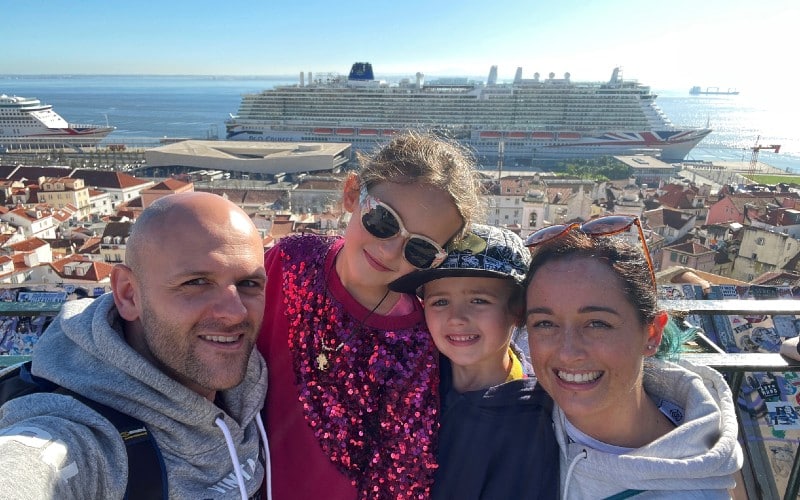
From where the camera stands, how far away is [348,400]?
1.42 m

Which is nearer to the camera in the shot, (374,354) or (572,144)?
(374,354)

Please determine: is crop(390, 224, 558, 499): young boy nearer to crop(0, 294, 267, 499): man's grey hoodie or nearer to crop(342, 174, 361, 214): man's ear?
crop(342, 174, 361, 214): man's ear

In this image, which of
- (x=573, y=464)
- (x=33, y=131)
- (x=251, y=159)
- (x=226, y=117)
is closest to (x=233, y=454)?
(x=573, y=464)

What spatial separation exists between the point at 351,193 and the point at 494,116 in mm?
39733

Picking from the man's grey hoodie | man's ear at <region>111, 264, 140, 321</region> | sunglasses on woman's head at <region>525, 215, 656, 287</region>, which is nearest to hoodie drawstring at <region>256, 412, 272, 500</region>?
the man's grey hoodie

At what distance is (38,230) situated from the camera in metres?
18.7

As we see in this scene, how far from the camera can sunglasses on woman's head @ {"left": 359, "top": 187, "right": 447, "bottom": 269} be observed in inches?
54.2

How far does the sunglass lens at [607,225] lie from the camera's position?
1.24m

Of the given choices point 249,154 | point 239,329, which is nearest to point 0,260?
point 239,329

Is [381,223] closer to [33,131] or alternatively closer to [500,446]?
[500,446]

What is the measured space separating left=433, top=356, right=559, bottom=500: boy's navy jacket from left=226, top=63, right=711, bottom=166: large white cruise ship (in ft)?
120

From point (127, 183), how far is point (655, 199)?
2501 centimetres

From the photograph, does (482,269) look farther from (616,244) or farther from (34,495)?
(34,495)

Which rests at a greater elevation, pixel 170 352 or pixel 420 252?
pixel 420 252
